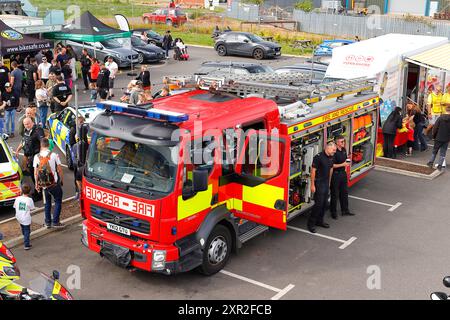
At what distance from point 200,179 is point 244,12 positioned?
48402 mm

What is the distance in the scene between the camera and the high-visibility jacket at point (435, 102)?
1727 centimetres

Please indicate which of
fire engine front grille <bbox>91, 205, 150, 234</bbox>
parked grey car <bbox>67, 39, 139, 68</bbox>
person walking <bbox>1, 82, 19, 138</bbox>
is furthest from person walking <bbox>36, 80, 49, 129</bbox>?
parked grey car <bbox>67, 39, 139, 68</bbox>

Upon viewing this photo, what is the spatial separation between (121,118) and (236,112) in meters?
1.81

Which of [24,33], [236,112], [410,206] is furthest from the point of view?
[24,33]

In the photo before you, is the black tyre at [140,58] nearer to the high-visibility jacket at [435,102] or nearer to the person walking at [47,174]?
the high-visibility jacket at [435,102]

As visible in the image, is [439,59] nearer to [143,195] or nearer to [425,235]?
[425,235]

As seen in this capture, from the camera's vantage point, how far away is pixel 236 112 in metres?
9.43

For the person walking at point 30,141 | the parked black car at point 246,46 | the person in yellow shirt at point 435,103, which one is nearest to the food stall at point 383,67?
the person in yellow shirt at point 435,103

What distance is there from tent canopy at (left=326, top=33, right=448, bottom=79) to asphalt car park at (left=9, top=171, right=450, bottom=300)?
211 inches

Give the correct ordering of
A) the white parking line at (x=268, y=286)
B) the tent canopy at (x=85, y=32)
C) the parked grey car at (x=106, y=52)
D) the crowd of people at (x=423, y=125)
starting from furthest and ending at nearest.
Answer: the parked grey car at (x=106, y=52)
the tent canopy at (x=85, y=32)
the crowd of people at (x=423, y=125)
the white parking line at (x=268, y=286)

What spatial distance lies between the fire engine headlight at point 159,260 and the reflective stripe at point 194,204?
1.77ft

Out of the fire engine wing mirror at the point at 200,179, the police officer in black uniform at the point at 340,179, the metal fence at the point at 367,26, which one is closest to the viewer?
the fire engine wing mirror at the point at 200,179

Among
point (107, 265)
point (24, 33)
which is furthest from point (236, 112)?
point (24, 33)

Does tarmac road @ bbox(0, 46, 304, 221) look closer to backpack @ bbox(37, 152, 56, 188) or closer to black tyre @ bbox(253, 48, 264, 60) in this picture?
black tyre @ bbox(253, 48, 264, 60)
